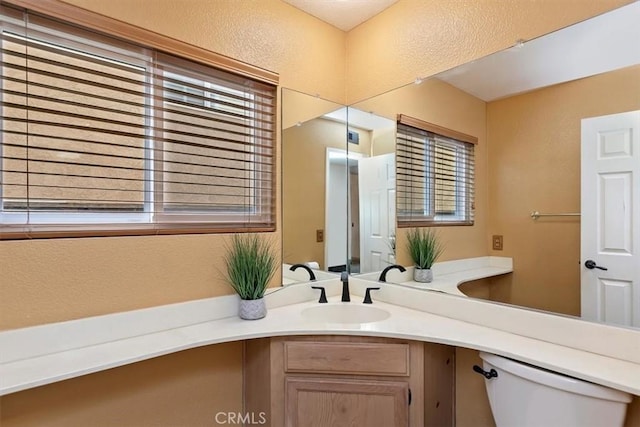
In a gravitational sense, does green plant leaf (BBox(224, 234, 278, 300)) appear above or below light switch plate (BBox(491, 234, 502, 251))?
below

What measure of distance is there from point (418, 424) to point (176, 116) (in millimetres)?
1662

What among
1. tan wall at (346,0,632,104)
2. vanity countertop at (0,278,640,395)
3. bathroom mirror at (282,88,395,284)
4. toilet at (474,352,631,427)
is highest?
tan wall at (346,0,632,104)

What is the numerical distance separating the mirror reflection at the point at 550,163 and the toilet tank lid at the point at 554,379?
27 centimetres

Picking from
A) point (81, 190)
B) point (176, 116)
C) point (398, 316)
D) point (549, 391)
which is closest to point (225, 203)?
point (176, 116)

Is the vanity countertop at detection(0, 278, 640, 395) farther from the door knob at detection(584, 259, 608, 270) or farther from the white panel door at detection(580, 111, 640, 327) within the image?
the door knob at detection(584, 259, 608, 270)

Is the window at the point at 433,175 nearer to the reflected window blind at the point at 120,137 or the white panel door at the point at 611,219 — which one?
the white panel door at the point at 611,219

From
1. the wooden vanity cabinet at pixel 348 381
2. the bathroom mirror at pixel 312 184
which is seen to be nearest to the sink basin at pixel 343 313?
the bathroom mirror at pixel 312 184

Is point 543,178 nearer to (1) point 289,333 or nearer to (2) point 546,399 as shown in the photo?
(2) point 546,399

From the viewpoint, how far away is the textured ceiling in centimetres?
188

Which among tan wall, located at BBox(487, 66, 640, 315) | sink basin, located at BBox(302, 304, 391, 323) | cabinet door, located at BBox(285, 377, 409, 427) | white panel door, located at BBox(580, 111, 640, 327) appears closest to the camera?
white panel door, located at BBox(580, 111, 640, 327)

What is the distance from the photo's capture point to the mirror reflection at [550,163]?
3.71 feet

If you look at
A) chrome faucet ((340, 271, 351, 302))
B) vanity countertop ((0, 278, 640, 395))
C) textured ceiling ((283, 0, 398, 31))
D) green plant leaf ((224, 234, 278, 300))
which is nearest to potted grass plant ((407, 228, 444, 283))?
vanity countertop ((0, 278, 640, 395))

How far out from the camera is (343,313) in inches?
69.4

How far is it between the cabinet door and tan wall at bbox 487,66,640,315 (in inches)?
23.9
